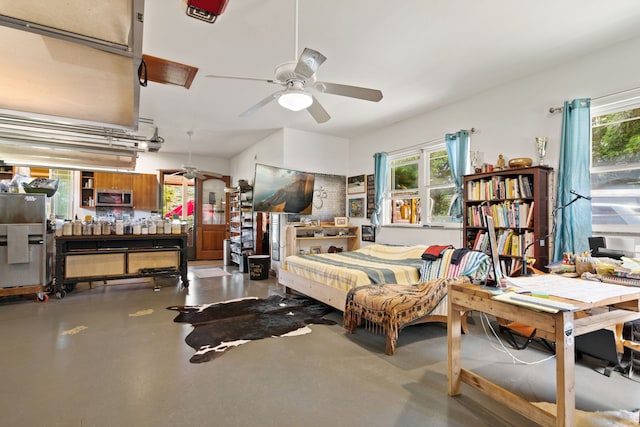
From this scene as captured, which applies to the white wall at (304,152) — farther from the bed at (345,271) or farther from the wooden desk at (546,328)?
the wooden desk at (546,328)

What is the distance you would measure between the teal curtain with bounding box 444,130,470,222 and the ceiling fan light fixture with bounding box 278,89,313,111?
2.92 meters

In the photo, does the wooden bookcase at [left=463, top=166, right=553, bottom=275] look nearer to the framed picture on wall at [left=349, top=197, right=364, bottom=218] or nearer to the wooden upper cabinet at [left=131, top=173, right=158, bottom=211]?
the framed picture on wall at [left=349, top=197, right=364, bottom=218]

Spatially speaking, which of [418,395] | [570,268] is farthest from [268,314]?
→ [570,268]

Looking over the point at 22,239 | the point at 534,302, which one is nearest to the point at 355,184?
the point at 534,302

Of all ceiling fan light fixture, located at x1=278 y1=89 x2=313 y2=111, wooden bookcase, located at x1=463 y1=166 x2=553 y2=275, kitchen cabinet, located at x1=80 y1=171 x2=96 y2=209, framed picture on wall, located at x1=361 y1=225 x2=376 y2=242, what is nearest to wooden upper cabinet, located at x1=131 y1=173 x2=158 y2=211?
kitchen cabinet, located at x1=80 y1=171 x2=96 y2=209

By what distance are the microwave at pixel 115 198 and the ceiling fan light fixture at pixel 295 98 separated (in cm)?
715

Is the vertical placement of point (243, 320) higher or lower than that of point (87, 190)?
lower

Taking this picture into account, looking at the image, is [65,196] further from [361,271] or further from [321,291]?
[361,271]

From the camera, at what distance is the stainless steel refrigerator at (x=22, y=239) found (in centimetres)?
427

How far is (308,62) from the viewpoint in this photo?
2273 millimetres

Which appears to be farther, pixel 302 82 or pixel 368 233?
pixel 368 233

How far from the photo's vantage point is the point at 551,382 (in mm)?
2299

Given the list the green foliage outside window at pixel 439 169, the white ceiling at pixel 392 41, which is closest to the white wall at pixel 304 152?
the white ceiling at pixel 392 41

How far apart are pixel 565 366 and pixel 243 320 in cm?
306
